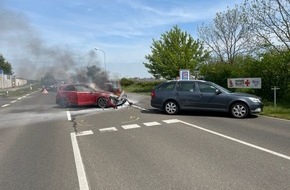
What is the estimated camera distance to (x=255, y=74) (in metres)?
20.2

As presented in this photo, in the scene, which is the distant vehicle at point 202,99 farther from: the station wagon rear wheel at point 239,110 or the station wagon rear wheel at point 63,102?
the station wagon rear wheel at point 63,102

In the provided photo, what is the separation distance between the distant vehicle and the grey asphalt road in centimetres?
186

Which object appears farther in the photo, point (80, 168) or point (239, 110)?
point (239, 110)

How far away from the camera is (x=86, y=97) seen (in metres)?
19.3

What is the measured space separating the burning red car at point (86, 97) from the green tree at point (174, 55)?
22.3 meters

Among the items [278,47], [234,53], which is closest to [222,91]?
[278,47]

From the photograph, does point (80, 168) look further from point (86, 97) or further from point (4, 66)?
point (4, 66)

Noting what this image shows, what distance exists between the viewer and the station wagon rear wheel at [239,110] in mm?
13845

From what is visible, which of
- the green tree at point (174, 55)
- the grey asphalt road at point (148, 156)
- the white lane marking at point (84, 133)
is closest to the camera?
the grey asphalt road at point (148, 156)

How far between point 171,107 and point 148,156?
27.0 ft

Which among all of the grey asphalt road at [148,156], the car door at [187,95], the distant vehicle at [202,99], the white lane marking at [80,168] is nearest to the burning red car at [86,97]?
the distant vehicle at [202,99]

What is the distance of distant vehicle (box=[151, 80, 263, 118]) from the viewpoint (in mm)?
13922

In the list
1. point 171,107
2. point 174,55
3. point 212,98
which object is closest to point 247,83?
point 212,98

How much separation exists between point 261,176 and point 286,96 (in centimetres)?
1423
